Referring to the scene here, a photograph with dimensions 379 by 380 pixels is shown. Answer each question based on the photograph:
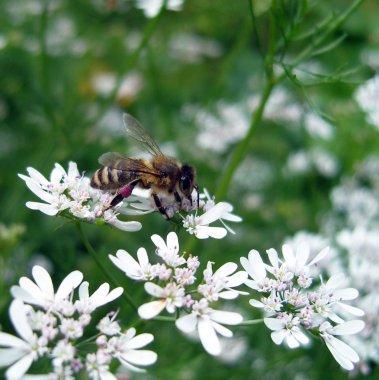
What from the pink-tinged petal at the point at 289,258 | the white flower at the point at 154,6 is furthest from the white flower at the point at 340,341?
the white flower at the point at 154,6

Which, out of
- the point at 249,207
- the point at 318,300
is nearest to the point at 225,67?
the point at 249,207

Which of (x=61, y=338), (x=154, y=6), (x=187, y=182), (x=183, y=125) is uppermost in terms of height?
(x=154, y=6)

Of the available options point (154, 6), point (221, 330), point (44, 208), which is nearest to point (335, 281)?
point (221, 330)

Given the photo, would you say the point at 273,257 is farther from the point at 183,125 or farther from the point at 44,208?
the point at 183,125

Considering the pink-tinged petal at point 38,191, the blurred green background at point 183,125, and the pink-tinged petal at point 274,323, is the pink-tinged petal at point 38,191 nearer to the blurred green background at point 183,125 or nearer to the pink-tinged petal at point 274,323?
the blurred green background at point 183,125

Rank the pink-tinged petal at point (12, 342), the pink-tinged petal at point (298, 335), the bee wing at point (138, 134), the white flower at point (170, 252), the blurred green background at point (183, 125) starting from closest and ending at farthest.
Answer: the pink-tinged petal at point (12, 342) → the pink-tinged petal at point (298, 335) → the white flower at point (170, 252) → the bee wing at point (138, 134) → the blurred green background at point (183, 125)
